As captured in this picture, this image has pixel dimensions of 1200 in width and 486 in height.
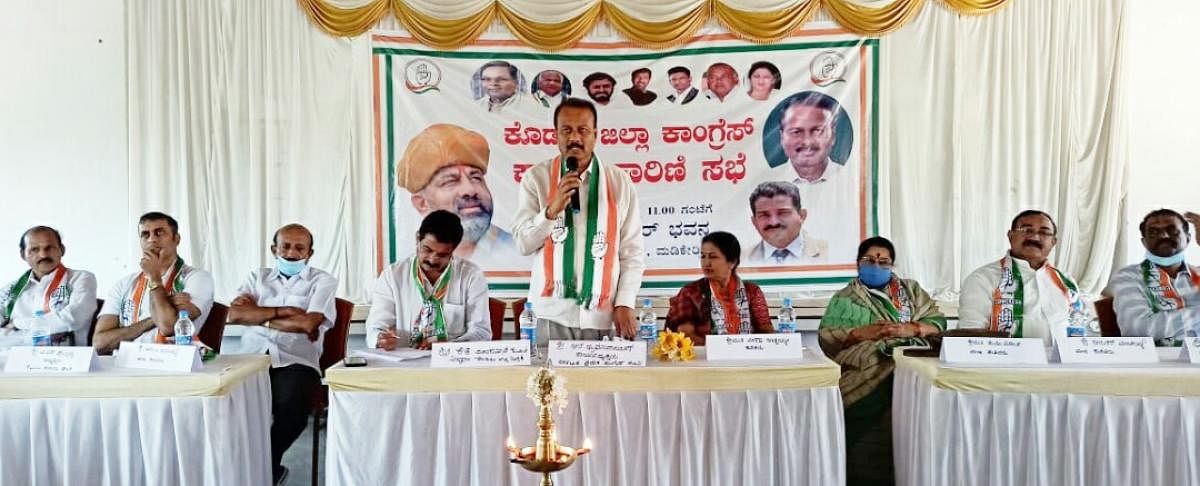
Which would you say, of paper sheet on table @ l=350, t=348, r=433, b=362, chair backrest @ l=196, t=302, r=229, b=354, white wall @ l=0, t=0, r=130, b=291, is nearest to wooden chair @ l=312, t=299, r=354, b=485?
chair backrest @ l=196, t=302, r=229, b=354

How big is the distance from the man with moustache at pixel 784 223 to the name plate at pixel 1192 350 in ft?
7.16

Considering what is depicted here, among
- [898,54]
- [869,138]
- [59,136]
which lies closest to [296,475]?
[59,136]

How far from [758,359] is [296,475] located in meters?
2.28

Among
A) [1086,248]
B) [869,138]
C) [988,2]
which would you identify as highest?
[988,2]

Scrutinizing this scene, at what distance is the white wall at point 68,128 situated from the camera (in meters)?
4.82

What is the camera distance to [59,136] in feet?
15.9

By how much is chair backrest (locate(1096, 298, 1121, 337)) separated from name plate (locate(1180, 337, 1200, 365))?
0.94 meters

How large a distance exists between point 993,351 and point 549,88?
2.93m

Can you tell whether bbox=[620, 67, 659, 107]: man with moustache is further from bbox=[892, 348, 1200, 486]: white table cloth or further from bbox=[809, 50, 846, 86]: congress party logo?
bbox=[892, 348, 1200, 486]: white table cloth

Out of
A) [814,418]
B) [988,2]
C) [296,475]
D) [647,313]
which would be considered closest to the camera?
[814,418]

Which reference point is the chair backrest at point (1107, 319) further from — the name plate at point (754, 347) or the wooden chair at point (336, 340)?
the wooden chair at point (336, 340)

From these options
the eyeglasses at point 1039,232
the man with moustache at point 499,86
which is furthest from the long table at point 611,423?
the man with moustache at point 499,86

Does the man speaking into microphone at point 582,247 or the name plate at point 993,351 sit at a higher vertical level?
the man speaking into microphone at point 582,247

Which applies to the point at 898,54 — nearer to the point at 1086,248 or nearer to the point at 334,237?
the point at 1086,248
